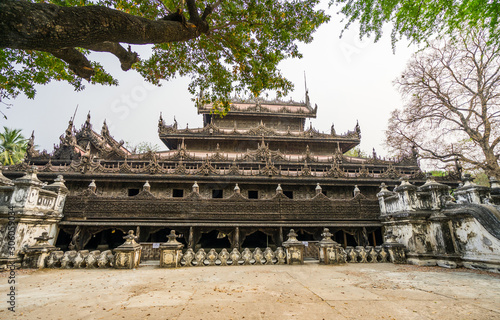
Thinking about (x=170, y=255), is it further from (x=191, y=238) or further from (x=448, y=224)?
(x=448, y=224)

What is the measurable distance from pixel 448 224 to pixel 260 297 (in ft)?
25.6

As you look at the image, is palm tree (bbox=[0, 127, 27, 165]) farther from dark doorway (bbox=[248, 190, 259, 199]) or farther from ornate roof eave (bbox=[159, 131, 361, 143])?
dark doorway (bbox=[248, 190, 259, 199])

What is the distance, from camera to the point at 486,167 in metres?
15.8

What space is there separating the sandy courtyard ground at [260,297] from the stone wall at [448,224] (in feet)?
3.66

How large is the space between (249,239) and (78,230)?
949 cm

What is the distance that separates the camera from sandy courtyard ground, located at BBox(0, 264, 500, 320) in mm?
3221

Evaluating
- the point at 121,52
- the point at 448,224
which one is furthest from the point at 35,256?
the point at 448,224

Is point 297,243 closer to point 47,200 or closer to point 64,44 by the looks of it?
point 64,44

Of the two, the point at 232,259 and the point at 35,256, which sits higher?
the point at 35,256

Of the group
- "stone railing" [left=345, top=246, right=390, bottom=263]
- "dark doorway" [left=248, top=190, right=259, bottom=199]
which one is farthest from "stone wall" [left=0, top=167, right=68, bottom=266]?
"stone railing" [left=345, top=246, right=390, bottom=263]

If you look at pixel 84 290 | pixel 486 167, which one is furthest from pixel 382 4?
pixel 486 167

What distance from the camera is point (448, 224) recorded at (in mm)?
7938

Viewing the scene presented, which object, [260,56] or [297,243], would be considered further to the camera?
[297,243]

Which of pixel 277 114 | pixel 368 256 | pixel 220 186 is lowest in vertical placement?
pixel 368 256
